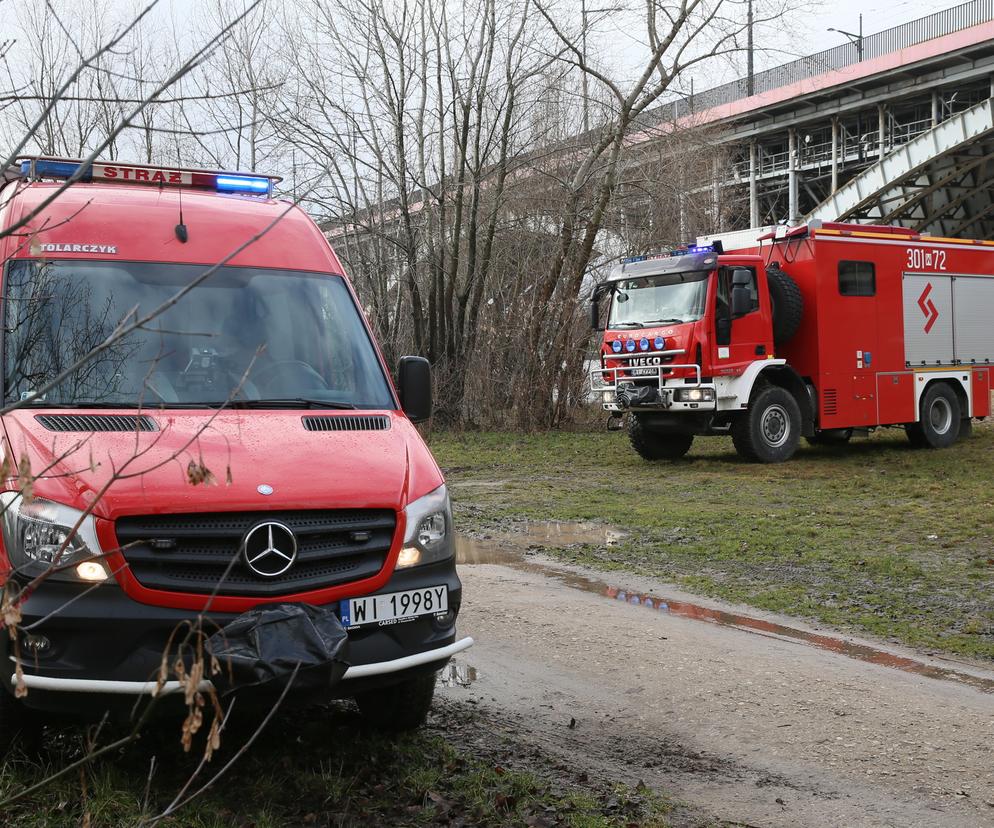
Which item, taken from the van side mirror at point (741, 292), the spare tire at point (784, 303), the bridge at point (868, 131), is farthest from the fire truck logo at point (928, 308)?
the bridge at point (868, 131)

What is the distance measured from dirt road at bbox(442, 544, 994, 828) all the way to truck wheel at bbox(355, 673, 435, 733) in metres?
0.52

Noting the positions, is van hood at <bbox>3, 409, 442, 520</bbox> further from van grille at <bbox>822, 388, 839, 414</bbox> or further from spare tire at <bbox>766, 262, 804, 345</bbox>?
van grille at <bbox>822, 388, 839, 414</bbox>

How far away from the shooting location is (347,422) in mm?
4828

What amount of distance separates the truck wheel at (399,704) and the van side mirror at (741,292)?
453 inches

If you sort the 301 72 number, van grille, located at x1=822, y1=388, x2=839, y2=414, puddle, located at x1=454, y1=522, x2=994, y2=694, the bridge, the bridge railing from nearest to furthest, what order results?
puddle, located at x1=454, y1=522, x2=994, y2=694 → van grille, located at x1=822, y1=388, x2=839, y2=414 → the 301 72 number → the bridge → the bridge railing

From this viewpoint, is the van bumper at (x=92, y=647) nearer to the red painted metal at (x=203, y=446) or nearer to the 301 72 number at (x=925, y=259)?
the red painted metal at (x=203, y=446)

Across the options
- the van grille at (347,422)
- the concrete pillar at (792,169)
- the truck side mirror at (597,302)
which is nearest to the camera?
the van grille at (347,422)

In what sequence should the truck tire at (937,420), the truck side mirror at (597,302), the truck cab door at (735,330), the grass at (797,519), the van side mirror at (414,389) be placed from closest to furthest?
the van side mirror at (414,389) → the grass at (797,519) → the truck cab door at (735,330) → the truck side mirror at (597,302) → the truck tire at (937,420)

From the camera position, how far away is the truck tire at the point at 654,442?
56.3ft

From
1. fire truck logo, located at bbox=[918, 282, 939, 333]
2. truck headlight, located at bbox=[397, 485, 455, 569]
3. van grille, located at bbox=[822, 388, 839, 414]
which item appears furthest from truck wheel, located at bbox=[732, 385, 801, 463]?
truck headlight, located at bbox=[397, 485, 455, 569]

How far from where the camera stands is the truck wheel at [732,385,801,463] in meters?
15.9

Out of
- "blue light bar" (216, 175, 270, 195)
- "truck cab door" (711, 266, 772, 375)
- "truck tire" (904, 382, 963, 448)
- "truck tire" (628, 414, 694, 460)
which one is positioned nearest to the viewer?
"blue light bar" (216, 175, 270, 195)

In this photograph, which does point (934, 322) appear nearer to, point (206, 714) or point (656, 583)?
point (656, 583)

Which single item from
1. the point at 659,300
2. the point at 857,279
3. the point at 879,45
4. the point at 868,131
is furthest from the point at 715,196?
the point at 868,131
